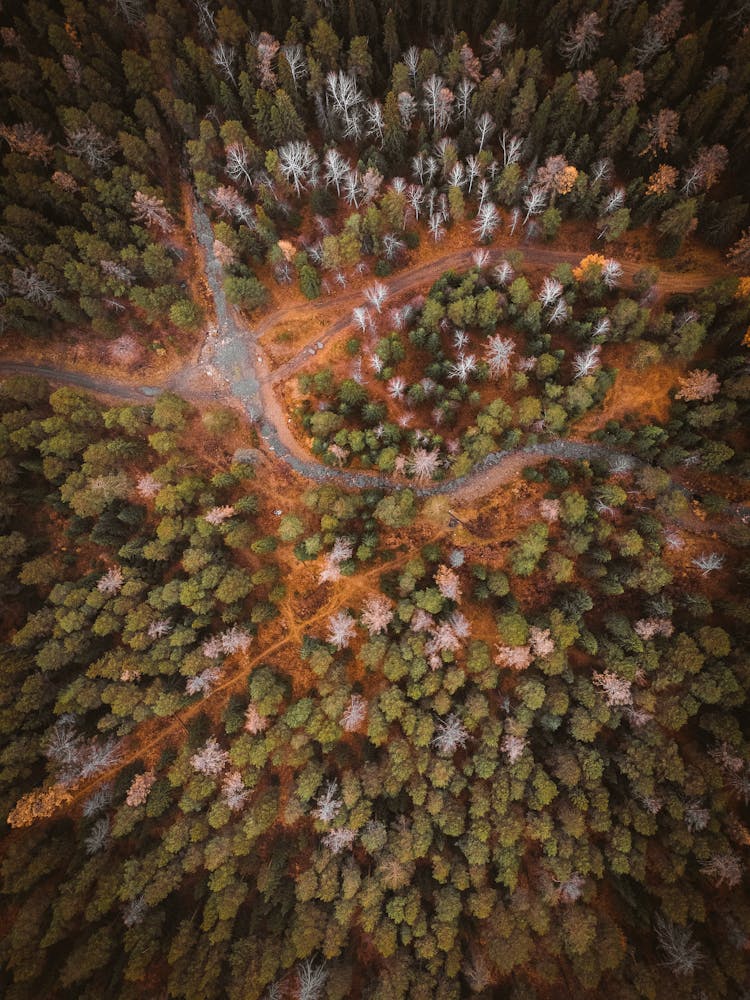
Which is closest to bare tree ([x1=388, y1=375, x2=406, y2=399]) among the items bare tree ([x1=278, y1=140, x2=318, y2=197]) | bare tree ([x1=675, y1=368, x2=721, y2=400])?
bare tree ([x1=278, y1=140, x2=318, y2=197])

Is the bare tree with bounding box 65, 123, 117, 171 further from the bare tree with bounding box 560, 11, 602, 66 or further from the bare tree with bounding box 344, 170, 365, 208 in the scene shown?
the bare tree with bounding box 560, 11, 602, 66

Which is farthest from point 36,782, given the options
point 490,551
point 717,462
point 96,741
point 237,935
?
point 717,462

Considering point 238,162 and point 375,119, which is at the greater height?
point 375,119

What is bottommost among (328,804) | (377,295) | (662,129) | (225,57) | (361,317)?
(328,804)

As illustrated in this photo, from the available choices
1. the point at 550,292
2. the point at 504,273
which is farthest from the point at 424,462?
the point at 550,292

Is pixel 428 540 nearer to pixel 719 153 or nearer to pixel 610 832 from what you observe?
pixel 610 832

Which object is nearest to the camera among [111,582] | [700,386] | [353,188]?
[700,386]

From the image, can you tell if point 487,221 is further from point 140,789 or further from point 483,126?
point 140,789
